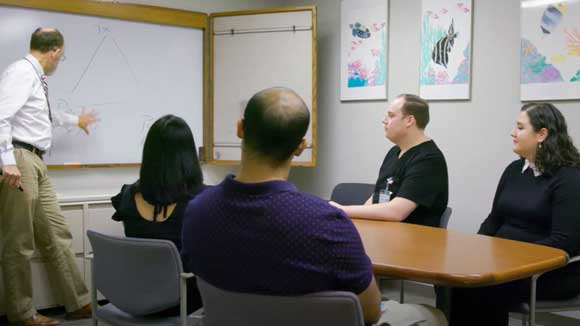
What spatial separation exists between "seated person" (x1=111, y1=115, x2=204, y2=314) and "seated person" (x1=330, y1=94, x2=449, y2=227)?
71cm

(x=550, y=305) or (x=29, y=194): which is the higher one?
(x=29, y=194)

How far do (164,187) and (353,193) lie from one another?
69.3 inches

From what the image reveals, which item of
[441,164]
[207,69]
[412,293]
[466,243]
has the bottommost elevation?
[412,293]

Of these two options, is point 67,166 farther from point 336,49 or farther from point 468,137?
point 468,137

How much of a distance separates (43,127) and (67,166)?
0.69m

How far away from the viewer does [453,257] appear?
6.34ft

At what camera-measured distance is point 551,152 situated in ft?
8.52

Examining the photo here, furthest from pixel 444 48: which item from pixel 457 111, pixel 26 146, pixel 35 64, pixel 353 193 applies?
pixel 26 146

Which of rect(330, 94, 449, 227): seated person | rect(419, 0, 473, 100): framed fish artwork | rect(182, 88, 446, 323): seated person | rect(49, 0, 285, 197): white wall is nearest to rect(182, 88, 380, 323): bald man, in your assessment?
rect(182, 88, 446, 323): seated person

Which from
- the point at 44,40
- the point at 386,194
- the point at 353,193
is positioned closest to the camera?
the point at 386,194

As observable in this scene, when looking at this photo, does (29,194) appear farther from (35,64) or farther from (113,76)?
(113,76)

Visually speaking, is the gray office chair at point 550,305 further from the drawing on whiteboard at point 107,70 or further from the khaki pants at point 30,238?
the drawing on whiteboard at point 107,70

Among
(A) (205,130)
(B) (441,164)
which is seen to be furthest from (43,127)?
(B) (441,164)

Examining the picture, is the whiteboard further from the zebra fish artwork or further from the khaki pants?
the zebra fish artwork
